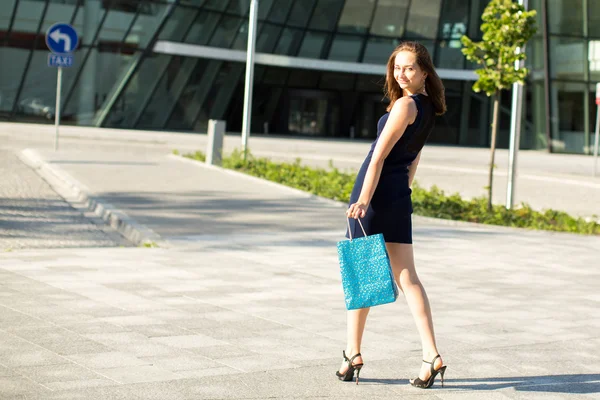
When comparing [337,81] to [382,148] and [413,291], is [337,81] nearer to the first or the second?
[413,291]

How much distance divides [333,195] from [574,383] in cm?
1142

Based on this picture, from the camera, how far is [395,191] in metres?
5.20

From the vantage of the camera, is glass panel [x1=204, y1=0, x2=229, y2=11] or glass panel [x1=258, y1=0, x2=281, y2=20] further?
glass panel [x1=258, y1=0, x2=281, y2=20]

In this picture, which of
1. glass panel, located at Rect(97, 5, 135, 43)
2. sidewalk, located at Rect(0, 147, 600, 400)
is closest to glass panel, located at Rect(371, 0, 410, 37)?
glass panel, located at Rect(97, 5, 135, 43)

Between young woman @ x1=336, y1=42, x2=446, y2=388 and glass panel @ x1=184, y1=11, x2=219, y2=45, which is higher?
glass panel @ x1=184, y1=11, x2=219, y2=45

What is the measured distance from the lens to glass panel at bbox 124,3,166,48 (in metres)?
40.7

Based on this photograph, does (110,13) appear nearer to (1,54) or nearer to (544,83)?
(1,54)

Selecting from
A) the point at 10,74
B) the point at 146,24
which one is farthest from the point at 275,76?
the point at 10,74

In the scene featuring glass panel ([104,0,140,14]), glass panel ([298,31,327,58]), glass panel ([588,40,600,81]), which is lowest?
glass panel ([588,40,600,81])

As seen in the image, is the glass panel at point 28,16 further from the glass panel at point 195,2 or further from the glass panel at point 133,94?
the glass panel at point 195,2

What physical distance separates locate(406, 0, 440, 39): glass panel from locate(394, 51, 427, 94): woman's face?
41.5 meters

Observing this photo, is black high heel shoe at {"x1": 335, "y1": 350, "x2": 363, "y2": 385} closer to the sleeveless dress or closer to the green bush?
the sleeveless dress

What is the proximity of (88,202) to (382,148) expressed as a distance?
986 centimetres

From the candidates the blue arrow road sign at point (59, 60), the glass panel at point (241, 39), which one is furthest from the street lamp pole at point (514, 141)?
the glass panel at point (241, 39)
